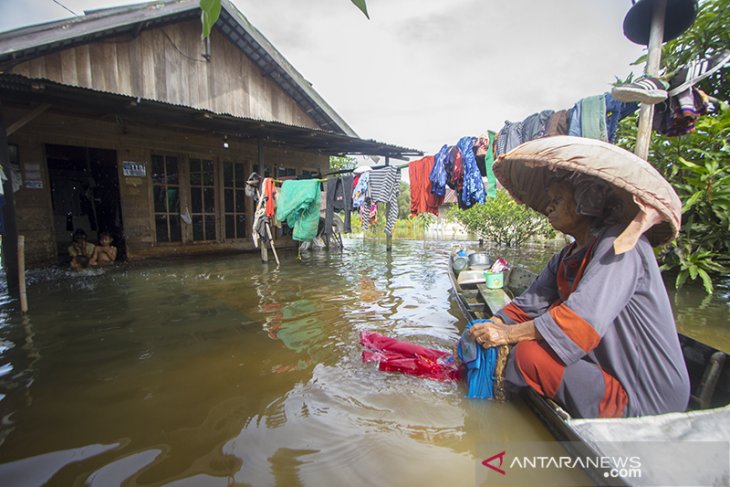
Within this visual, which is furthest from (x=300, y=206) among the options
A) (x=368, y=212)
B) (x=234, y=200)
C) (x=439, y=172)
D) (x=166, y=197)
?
(x=166, y=197)

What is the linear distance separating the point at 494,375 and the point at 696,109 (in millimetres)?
3576

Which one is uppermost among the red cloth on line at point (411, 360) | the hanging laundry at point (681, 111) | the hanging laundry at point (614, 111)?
the hanging laundry at point (614, 111)

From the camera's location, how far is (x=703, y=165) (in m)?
4.57

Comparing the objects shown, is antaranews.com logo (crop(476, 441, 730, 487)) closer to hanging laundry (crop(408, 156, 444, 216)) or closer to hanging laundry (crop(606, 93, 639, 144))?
hanging laundry (crop(606, 93, 639, 144))

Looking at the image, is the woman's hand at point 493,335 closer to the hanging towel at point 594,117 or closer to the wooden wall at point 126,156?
the hanging towel at point 594,117

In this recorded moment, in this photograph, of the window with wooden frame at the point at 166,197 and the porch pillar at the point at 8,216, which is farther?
the window with wooden frame at the point at 166,197

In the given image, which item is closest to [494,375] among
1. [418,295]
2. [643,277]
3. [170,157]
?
[643,277]

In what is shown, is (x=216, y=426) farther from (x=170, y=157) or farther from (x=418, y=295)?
(x=170, y=157)

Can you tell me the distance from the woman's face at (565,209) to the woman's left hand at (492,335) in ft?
2.50

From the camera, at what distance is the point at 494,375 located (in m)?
2.38

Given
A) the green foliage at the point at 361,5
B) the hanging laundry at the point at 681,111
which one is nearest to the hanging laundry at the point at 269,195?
the hanging laundry at the point at 681,111

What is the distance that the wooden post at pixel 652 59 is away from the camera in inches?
125

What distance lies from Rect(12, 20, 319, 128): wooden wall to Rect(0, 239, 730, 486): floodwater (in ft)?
15.4

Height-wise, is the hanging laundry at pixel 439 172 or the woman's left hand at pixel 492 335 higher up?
the hanging laundry at pixel 439 172
